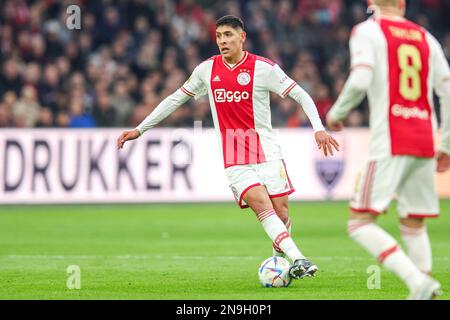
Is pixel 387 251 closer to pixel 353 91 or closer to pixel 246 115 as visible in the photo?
pixel 353 91

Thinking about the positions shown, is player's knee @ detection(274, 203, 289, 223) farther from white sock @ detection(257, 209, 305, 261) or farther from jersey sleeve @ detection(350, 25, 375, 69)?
jersey sleeve @ detection(350, 25, 375, 69)

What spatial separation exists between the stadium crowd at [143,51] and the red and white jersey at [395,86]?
13543 millimetres

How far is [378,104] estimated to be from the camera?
726cm

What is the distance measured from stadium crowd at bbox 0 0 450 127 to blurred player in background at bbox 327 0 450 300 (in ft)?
44.3

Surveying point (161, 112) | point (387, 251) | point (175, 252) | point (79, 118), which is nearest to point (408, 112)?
point (387, 251)

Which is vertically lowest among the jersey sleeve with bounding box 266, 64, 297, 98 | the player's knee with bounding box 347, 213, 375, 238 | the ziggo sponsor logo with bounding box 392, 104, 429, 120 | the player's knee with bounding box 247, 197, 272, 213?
the player's knee with bounding box 347, 213, 375, 238

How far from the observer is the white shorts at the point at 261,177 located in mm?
9734

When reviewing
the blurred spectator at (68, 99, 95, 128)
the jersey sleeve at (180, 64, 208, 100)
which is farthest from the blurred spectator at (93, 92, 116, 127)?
the jersey sleeve at (180, 64, 208, 100)

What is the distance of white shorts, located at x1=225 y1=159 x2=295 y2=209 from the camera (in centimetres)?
973

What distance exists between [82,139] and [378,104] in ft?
42.5

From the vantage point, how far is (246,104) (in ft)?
32.2

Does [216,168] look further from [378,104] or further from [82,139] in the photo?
[378,104]

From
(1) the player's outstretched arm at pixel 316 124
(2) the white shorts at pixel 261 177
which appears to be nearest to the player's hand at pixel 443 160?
(1) the player's outstretched arm at pixel 316 124

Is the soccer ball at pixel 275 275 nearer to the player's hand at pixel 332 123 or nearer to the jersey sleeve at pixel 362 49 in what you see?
A: the player's hand at pixel 332 123
